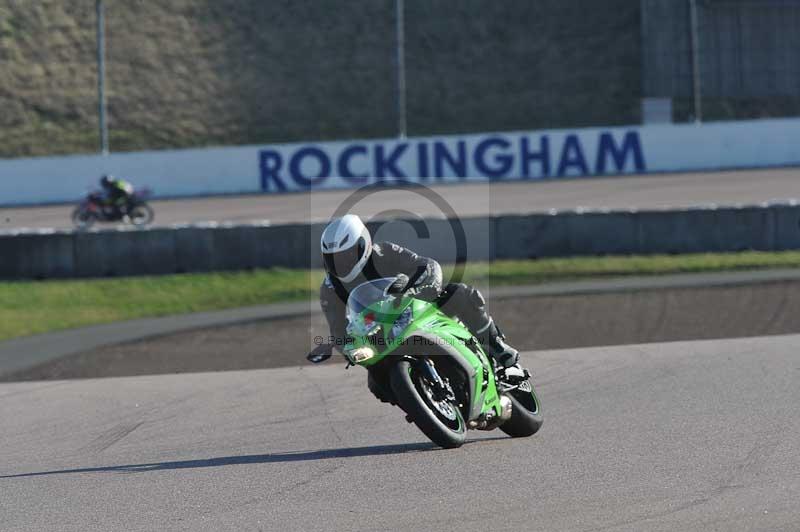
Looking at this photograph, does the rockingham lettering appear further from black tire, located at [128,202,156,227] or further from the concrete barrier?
the concrete barrier

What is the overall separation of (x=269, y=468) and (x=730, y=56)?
41.4m

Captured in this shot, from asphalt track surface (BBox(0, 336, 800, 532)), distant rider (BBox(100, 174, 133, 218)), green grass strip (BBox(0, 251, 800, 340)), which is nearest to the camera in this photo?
asphalt track surface (BBox(0, 336, 800, 532))

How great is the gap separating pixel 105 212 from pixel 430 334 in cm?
2111

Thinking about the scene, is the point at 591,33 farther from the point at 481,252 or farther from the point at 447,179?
the point at 481,252

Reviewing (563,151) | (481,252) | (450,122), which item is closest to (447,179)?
(563,151)

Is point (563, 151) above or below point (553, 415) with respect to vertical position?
above

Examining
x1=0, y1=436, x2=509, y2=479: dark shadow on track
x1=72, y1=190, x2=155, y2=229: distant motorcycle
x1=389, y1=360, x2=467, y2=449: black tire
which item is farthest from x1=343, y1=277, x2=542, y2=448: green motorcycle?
x1=72, y1=190, x2=155, y2=229: distant motorcycle

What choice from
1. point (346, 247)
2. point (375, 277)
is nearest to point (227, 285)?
point (375, 277)

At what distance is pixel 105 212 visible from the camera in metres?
27.2

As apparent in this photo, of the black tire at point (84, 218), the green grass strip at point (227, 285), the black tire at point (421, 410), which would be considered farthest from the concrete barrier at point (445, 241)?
the black tire at point (421, 410)

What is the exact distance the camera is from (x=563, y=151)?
34719mm

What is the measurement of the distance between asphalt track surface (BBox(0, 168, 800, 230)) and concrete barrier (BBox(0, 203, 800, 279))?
4902 mm

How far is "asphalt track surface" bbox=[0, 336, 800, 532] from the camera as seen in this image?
5.86m

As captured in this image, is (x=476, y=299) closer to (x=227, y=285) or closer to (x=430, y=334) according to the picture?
(x=430, y=334)
